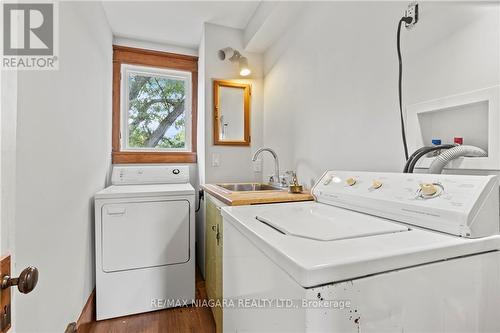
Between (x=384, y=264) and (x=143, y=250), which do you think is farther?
(x=143, y=250)

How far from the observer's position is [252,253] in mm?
740

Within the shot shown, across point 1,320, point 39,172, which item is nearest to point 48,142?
point 39,172

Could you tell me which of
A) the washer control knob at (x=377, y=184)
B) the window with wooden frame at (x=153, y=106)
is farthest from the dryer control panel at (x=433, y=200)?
the window with wooden frame at (x=153, y=106)

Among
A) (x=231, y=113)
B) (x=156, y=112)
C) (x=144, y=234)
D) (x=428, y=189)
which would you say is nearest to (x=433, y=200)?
(x=428, y=189)

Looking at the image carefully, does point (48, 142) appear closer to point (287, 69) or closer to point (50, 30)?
point (50, 30)

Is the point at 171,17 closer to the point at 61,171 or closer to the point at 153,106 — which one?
the point at 153,106

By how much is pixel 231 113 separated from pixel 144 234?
136 cm

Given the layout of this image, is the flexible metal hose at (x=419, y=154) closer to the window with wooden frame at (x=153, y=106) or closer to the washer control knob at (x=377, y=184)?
the washer control knob at (x=377, y=184)

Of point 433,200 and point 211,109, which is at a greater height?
point 211,109

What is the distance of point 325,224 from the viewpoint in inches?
31.0

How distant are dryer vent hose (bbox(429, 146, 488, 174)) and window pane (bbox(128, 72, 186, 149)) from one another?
247cm

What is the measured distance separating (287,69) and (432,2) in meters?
1.21

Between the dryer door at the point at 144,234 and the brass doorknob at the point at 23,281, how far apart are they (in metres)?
1.37

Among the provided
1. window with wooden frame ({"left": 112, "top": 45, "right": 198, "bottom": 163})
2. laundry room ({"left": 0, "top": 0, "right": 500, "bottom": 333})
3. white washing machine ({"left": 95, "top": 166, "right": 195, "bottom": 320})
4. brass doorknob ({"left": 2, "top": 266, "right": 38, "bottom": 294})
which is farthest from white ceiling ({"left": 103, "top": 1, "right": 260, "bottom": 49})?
brass doorknob ({"left": 2, "top": 266, "right": 38, "bottom": 294})
